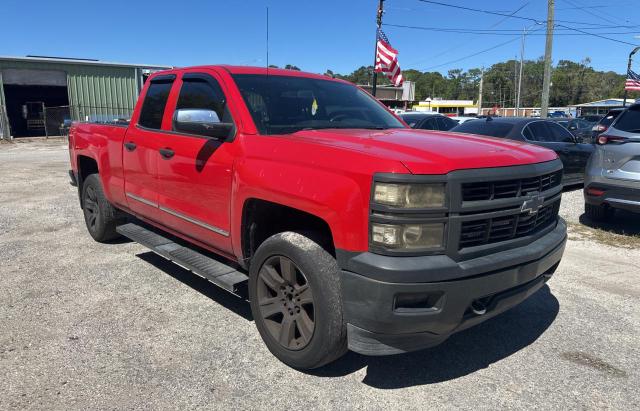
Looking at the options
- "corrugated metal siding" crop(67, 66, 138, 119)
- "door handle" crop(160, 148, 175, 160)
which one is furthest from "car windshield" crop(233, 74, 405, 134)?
"corrugated metal siding" crop(67, 66, 138, 119)

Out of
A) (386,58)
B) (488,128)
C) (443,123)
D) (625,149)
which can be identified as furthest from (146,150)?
(386,58)

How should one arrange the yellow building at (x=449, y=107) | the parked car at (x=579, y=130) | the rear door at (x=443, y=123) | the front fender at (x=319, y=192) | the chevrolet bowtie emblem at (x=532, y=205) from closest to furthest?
the front fender at (x=319, y=192) < the chevrolet bowtie emblem at (x=532, y=205) < the parked car at (x=579, y=130) < the rear door at (x=443, y=123) < the yellow building at (x=449, y=107)

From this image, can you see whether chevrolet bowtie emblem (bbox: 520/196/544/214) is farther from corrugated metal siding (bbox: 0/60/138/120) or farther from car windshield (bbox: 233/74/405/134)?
corrugated metal siding (bbox: 0/60/138/120)

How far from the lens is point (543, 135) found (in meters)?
9.14

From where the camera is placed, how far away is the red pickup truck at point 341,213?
8.18 feet

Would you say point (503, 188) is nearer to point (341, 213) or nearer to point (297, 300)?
point (341, 213)

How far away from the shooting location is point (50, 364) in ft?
10.3

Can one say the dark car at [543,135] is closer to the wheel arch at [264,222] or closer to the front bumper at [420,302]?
the wheel arch at [264,222]

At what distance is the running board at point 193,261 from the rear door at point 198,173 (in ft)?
0.55

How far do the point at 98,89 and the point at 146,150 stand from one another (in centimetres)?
2666

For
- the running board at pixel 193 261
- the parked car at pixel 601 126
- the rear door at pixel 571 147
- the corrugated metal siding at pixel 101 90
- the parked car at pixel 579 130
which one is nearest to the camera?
the running board at pixel 193 261

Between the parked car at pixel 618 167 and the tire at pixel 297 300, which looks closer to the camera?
the tire at pixel 297 300

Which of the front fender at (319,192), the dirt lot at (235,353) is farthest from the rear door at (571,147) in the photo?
the front fender at (319,192)

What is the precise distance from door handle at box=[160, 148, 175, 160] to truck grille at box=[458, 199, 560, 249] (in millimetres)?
2469
